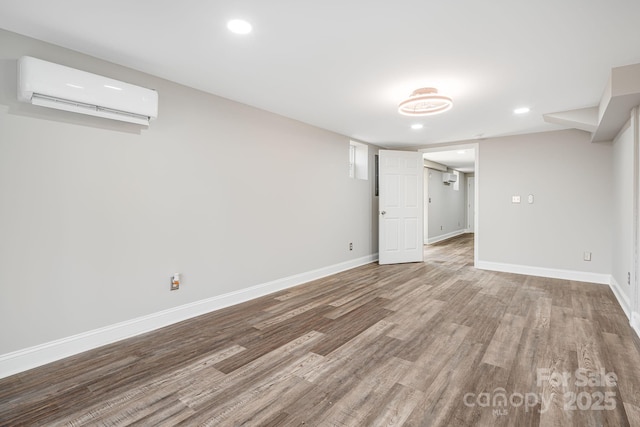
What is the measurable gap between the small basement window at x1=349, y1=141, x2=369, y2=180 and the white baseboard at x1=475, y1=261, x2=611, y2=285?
2639mm

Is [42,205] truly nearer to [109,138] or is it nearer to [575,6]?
[109,138]

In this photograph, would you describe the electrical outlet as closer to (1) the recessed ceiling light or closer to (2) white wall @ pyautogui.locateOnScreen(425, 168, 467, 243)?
(1) the recessed ceiling light

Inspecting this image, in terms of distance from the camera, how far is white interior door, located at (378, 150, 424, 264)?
5.66 meters

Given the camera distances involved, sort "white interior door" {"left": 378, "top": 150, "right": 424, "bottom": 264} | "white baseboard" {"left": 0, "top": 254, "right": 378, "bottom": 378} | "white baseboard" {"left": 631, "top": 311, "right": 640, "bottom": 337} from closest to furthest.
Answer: "white baseboard" {"left": 0, "top": 254, "right": 378, "bottom": 378}, "white baseboard" {"left": 631, "top": 311, "right": 640, "bottom": 337}, "white interior door" {"left": 378, "top": 150, "right": 424, "bottom": 264}

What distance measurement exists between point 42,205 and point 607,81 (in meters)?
4.88

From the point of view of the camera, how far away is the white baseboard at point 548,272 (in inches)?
172

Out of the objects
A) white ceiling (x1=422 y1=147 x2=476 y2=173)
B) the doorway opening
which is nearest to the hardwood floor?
white ceiling (x1=422 y1=147 x2=476 y2=173)

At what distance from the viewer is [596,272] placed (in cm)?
439

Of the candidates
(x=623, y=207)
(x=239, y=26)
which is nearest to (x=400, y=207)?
(x=623, y=207)

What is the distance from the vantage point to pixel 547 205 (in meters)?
4.75

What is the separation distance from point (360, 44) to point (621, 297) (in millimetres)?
4070

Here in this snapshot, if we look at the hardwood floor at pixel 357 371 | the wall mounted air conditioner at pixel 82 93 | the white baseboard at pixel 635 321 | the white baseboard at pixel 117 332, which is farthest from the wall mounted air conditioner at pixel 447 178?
the wall mounted air conditioner at pixel 82 93

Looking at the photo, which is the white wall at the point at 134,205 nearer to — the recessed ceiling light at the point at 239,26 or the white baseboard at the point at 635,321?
the recessed ceiling light at the point at 239,26

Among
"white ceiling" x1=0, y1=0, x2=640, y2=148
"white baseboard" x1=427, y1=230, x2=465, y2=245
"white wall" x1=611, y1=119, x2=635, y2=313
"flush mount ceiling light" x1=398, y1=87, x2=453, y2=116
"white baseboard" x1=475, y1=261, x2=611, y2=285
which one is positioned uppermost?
"white ceiling" x1=0, y1=0, x2=640, y2=148
